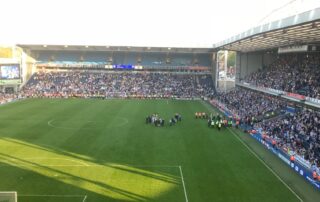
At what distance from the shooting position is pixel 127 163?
23938mm

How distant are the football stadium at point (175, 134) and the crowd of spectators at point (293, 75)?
220 millimetres

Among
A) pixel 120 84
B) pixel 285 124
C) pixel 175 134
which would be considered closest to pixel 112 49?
pixel 120 84

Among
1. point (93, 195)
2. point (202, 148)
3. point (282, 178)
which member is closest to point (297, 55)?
point (202, 148)

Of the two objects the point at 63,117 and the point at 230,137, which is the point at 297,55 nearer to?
the point at 230,137

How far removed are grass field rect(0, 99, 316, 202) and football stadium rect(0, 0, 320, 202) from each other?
0.23 ft

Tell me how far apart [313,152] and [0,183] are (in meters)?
20.0

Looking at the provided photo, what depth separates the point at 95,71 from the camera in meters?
77.9

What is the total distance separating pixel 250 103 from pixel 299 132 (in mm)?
16972

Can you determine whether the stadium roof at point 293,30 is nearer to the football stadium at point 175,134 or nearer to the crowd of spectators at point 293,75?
the football stadium at point 175,134

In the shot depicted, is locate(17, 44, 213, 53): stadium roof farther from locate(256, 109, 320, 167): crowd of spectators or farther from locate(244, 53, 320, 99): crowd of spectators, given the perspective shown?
locate(256, 109, 320, 167): crowd of spectators

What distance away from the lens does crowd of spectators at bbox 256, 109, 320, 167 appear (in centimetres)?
2530

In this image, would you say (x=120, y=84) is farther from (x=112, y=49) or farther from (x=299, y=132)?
(x=299, y=132)

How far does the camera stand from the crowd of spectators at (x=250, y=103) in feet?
134

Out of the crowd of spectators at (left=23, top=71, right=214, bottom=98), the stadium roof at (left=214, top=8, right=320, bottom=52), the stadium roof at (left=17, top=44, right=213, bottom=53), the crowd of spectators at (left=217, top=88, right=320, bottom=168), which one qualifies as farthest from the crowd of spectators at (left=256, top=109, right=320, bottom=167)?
the stadium roof at (left=17, top=44, right=213, bottom=53)
